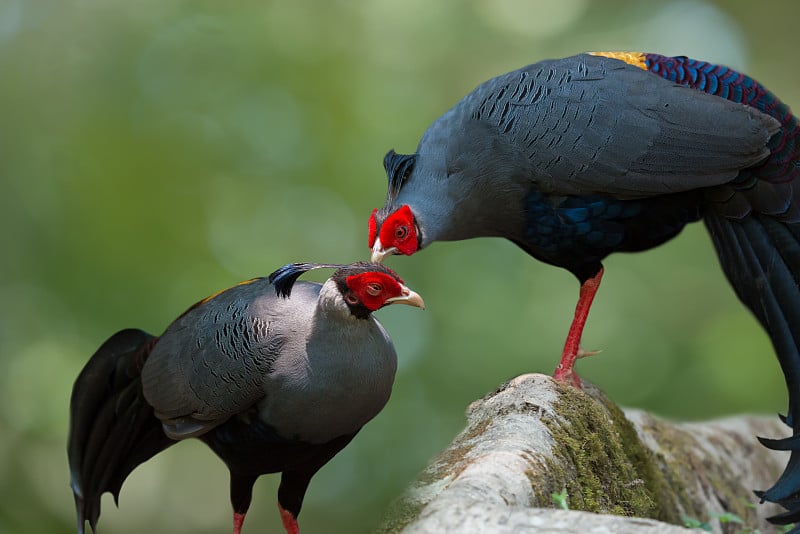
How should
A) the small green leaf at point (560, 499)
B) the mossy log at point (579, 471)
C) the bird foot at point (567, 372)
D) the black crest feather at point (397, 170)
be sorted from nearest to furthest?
the mossy log at point (579, 471) < the small green leaf at point (560, 499) < the black crest feather at point (397, 170) < the bird foot at point (567, 372)

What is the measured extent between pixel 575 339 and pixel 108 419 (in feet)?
7.40

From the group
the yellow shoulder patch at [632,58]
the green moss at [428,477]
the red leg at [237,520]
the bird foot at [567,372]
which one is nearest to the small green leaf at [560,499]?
the green moss at [428,477]

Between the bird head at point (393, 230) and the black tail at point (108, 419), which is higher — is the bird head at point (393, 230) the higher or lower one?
the higher one

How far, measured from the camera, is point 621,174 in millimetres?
3734

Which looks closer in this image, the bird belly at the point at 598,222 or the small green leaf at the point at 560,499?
the small green leaf at the point at 560,499

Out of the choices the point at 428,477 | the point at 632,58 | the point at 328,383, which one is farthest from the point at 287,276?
the point at 632,58

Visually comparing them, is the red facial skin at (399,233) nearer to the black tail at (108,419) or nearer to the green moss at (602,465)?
the green moss at (602,465)

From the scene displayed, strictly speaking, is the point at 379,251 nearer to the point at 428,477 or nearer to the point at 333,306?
the point at 333,306

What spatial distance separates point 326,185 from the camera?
702cm

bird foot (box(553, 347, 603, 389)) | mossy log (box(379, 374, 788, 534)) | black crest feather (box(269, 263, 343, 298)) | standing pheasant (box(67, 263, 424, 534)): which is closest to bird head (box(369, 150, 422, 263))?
standing pheasant (box(67, 263, 424, 534))

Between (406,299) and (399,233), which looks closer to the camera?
(406,299)

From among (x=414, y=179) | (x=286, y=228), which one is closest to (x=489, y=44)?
(x=286, y=228)

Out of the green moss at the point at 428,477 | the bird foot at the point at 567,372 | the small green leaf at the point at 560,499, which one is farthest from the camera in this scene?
the bird foot at the point at 567,372

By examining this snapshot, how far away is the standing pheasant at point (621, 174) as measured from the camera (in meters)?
3.74
